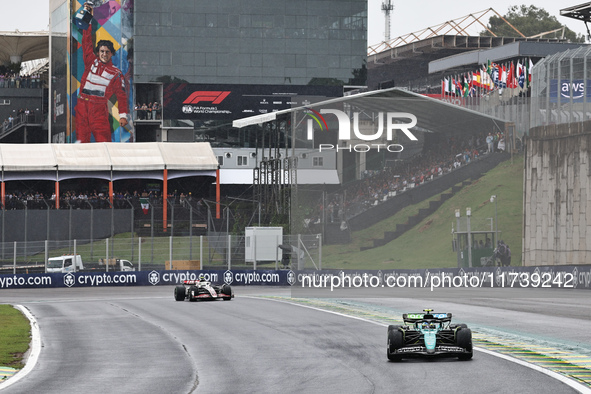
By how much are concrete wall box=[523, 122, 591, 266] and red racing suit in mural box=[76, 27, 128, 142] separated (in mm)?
51422

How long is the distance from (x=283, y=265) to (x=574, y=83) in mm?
19314

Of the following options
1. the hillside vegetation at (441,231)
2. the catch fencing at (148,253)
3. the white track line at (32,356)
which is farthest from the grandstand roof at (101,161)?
the white track line at (32,356)

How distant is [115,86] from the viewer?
88625mm

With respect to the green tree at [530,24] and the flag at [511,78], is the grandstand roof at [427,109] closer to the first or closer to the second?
the flag at [511,78]

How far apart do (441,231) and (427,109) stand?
6.97 m

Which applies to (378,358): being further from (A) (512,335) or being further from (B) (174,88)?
(B) (174,88)

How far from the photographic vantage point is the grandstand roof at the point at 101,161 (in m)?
73.5

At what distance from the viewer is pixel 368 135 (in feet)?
166

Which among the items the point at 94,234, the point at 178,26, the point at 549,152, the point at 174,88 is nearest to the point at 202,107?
the point at 174,88

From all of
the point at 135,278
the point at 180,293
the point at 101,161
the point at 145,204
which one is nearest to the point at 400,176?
the point at 135,278

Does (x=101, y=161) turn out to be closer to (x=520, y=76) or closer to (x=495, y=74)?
(x=495, y=74)

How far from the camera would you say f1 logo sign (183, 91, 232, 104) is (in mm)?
89438

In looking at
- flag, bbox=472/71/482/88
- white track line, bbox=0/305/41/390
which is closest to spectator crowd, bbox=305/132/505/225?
white track line, bbox=0/305/41/390

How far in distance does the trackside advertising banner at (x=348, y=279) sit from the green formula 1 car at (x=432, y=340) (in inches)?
864
